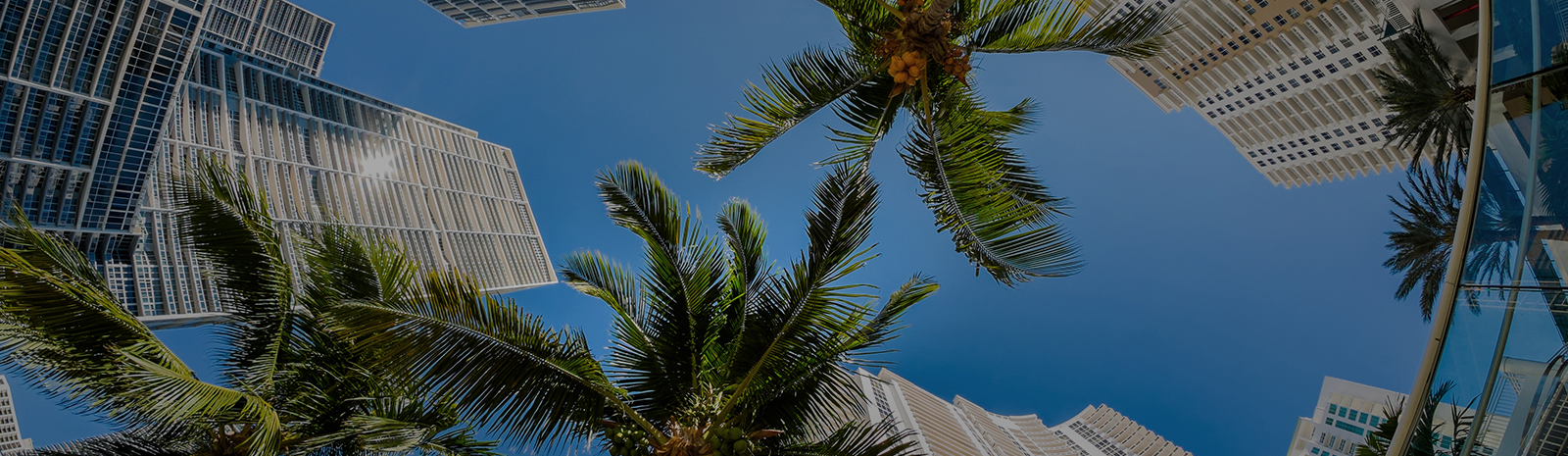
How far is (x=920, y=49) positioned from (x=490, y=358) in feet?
18.0


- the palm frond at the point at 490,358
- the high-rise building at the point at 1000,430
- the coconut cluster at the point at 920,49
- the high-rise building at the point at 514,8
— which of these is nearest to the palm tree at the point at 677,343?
the palm frond at the point at 490,358

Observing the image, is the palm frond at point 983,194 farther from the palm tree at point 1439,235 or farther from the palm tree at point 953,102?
the palm tree at point 1439,235

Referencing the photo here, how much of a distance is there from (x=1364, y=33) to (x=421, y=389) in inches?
2054

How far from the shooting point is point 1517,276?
17.3 feet

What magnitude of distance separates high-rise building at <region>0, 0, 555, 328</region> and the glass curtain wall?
11.0 metres

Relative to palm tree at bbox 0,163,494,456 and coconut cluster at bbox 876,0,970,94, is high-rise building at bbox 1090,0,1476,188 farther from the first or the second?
palm tree at bbox 0,163,494,456

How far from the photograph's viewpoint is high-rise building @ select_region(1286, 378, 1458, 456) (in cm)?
6388

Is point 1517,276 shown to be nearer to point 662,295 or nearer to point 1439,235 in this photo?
point 662,295

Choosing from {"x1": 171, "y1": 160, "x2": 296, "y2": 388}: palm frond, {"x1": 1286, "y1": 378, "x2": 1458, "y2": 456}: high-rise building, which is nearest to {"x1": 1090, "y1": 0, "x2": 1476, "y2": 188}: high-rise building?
{"x1": 1286, "y1": 378, "x2": 1458, "y2": 456}: high-rise building

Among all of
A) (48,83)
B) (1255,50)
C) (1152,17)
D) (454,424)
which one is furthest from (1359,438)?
(48,83)

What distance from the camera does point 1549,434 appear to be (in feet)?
14.4

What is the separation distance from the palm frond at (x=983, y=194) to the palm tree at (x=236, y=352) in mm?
5735

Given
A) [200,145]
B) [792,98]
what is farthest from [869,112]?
[200,145]

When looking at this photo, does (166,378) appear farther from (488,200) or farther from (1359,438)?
(488,200)
